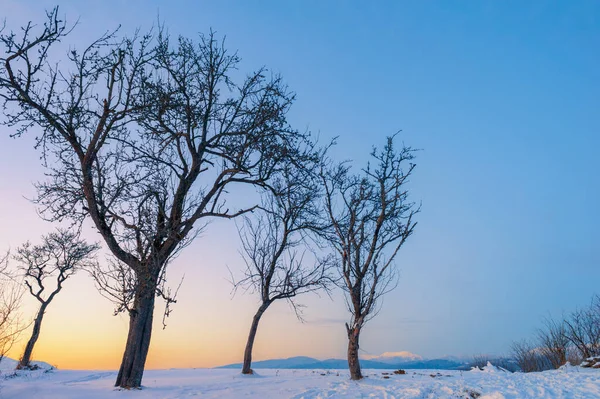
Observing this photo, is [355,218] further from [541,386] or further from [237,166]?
[541,386]

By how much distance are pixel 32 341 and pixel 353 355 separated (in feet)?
58.8

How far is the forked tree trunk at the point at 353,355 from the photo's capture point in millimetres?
12922

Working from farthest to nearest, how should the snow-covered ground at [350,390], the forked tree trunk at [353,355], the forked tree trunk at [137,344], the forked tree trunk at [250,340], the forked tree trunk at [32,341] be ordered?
1. the forked tree trunk at [32,341]
2. the forked tree trunk at [250,340]
3. the forked tree trunk at [353,355]
4. the forked tree trunk at [137,344]
5. the snow-covered ground at [350,390]

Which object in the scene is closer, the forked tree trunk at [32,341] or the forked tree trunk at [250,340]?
the forked tree trunk at [250,340]

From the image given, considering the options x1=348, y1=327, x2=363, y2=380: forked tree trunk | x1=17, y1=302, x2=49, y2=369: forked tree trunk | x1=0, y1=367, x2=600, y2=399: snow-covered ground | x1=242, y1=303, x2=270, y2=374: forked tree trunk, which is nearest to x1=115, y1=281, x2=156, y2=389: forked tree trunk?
x1=0, y1=367, x2=600, y2=399: snow-covered ground

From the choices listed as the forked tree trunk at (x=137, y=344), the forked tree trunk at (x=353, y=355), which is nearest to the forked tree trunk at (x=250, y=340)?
the forked tree trunk at (x=353, y=355)

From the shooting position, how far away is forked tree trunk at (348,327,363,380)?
12922 mm

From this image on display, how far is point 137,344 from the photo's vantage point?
1061cm

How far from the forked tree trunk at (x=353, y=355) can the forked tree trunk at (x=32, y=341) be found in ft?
55.7

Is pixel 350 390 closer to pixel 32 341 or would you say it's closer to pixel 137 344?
pixel 137 344

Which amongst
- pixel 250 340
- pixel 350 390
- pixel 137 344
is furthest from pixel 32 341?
pixel 350 390

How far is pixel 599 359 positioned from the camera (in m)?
14.6

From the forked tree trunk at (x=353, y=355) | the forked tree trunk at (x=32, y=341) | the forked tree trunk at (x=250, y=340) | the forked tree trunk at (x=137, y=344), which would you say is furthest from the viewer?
the forked tree trunk at (x=32, y=341)

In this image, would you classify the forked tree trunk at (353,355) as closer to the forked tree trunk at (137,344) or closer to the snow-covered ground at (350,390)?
the snow-covered ground at (350,390)
